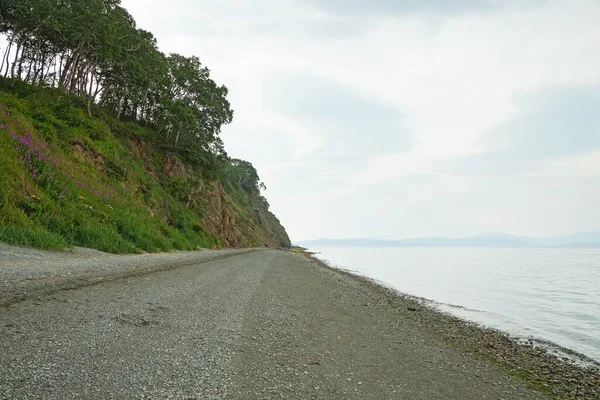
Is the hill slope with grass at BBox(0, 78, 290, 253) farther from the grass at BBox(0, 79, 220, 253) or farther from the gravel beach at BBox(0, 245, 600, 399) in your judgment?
the gravel beach at BBox(0, 245, 600, 399)

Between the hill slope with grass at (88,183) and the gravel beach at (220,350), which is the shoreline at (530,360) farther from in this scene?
the hill slope with grass at (88,183)

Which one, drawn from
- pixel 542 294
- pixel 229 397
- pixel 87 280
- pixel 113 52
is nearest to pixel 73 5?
pixel 113 52

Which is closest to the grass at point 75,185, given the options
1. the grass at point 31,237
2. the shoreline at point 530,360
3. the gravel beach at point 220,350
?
the grass at point 31,237

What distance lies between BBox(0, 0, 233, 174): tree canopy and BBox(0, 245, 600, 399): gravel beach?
1080 inches

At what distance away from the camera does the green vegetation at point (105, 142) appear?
16.5 m

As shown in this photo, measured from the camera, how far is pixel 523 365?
7875mm

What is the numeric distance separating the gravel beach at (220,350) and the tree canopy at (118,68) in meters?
27.4

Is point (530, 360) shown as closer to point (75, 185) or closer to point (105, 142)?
point (75, 185)

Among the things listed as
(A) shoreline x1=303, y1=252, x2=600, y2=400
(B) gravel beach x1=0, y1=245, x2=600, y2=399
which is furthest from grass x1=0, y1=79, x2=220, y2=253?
(A) shoreline x1=303, y1=252, x2=600, y2=400

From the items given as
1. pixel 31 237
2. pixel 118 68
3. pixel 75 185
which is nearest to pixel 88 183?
pixel 75 185

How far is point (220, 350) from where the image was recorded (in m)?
5.41

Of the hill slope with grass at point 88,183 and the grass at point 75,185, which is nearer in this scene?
the grass at point 75,185

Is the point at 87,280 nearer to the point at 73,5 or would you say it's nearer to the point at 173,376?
the point at 173,376

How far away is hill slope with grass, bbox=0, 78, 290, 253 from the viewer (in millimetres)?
14839
